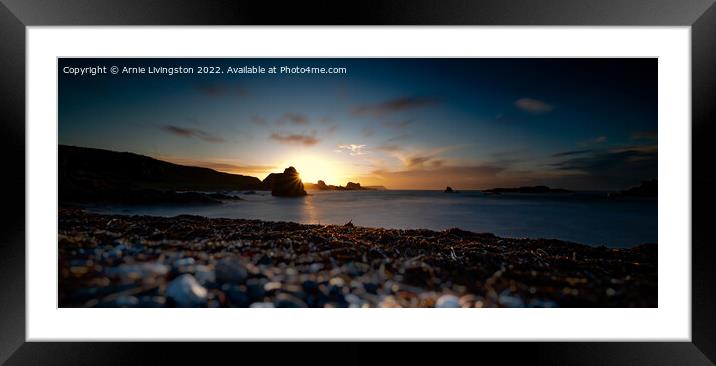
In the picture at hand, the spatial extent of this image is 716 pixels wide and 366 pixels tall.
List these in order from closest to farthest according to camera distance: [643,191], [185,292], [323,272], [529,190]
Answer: [185,292] < [323,272] < [643,191] < [529,190]

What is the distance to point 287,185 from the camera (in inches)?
109

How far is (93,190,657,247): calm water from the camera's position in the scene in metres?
2.61

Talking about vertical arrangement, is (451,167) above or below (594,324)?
above

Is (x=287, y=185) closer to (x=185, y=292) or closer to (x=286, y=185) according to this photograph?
(x=286, y=185)

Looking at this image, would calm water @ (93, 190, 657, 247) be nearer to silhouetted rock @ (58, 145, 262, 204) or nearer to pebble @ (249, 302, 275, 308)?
silhouetted rock @ (58, 145, 262, 204)

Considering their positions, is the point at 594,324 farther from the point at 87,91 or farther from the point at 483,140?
the point at 87,91

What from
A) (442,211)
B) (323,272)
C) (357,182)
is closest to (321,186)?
(357,182)

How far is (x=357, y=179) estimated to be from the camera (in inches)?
101

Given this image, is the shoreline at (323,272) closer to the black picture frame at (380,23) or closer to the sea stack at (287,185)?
the black picture frame at (380,23)

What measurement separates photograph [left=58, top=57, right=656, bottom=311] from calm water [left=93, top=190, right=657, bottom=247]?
0.02 m

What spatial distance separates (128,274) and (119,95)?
1.65 meters

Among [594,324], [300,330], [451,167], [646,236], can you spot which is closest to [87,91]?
[300,330]

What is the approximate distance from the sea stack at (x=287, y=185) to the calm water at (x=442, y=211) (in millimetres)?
89

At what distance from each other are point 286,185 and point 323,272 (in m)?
1.46
